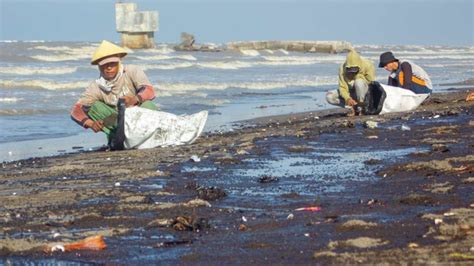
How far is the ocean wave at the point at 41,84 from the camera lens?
2464cm

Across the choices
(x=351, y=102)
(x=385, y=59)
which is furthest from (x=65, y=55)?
(x=385, y=59)

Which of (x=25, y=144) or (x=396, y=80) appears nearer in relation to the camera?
(x=25, y=144)

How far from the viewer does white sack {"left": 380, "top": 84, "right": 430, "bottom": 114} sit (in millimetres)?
13781

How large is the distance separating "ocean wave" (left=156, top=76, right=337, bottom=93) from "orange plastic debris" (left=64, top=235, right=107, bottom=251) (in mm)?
18404

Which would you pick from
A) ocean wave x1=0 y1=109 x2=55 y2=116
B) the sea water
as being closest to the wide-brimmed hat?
the sea water

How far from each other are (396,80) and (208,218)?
316 inches

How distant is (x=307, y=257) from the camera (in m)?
5.23

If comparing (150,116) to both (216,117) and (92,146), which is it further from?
(216,117)

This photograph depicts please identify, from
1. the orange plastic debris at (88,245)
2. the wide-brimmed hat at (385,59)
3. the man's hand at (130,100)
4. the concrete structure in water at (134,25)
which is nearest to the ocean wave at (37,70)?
the wide-brimmed hat at (385,59)

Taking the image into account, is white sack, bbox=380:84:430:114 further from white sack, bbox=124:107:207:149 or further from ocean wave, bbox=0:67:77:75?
ocean wave, bbox=0:67:77:75

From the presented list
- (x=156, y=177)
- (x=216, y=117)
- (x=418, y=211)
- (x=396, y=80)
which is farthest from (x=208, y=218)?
(x=216, y=117)

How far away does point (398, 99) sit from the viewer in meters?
13.9

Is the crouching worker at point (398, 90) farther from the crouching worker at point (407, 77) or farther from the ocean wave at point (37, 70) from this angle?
the ocean wave at point (37, 70)

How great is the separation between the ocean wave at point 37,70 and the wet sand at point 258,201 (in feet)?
68.7
